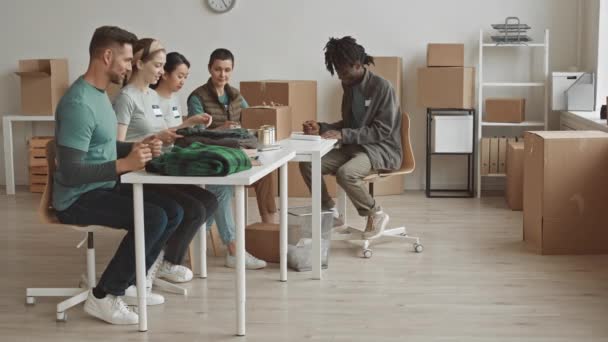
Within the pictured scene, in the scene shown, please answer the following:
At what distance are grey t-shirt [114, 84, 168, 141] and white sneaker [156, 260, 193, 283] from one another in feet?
2.26

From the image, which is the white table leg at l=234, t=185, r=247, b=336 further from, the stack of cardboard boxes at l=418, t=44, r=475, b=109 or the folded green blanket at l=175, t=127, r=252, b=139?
the stack of cardboard boxes at l=418, t=44, r=475, b=109

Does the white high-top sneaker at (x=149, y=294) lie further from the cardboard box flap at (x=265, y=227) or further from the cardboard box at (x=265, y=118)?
the cardboard box at (x=265, y=118)

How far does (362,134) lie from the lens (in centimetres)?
550

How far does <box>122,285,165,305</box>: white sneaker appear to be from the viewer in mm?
4172

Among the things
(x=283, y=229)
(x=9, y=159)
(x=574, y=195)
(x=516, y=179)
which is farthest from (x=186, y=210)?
(x=9, y=159)

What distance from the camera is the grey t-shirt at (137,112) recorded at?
4.75 meters

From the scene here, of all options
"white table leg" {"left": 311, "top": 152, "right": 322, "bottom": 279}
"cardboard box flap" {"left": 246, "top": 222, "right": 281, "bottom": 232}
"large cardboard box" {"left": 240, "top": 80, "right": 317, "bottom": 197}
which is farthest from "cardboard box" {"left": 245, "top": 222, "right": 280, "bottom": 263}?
"large cardboard box" {"left": 240, "top": 80, "right": 317, "bottom": 197}

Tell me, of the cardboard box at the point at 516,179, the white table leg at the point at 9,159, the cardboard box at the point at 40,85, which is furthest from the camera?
the white table leg at the point at 9,159

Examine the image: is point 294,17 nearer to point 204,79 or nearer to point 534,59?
point 204,79

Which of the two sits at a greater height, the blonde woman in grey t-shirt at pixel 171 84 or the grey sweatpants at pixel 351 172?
the blonde woman in grey t-shirt at pixel 171 84

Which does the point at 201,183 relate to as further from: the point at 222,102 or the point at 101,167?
the point at 222,102

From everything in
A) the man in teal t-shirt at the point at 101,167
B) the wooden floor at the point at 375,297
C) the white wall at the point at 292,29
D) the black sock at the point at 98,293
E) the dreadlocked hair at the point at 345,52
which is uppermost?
the white wall at the point at 292,29

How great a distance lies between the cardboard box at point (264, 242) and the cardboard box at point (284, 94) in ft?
7.26

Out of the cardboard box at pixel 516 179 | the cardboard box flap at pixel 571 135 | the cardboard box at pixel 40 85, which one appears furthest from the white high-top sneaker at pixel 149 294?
the cardboard box at pixel 40 85
